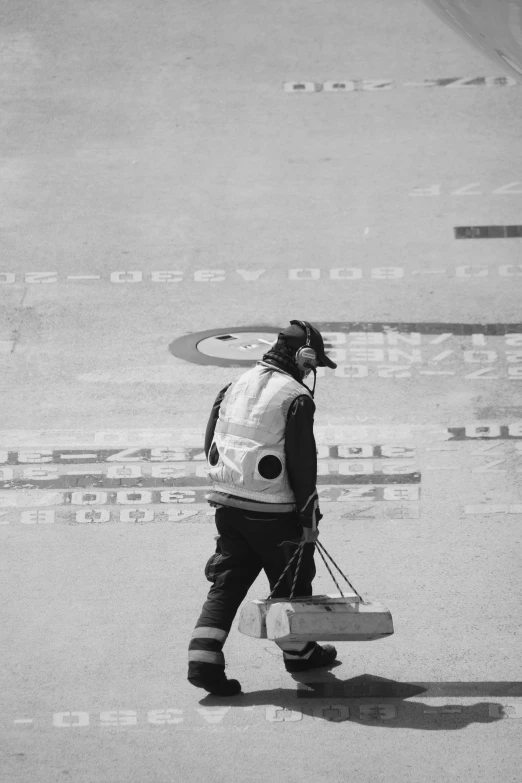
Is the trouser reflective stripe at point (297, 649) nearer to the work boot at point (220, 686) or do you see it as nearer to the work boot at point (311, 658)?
the work boot at point (311, 658)

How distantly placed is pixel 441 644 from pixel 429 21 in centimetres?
1213

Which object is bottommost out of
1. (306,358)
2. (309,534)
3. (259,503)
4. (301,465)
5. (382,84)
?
(382,84)

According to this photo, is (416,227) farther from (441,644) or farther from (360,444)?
(441,644)

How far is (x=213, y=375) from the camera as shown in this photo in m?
10.4

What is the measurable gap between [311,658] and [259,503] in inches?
34.3

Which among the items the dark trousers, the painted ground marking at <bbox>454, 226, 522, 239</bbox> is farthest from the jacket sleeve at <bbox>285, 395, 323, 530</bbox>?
the painted ground marking at <bbox>454, 226, 522, 239</bbox>

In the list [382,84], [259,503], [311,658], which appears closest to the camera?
[259,503]

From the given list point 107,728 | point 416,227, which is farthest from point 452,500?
point 416,227

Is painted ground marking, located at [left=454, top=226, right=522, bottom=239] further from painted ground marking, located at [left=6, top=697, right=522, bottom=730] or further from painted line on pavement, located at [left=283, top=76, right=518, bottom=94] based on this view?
painted ground marking, located at [left=6, top=697, right=522, bottom=730]

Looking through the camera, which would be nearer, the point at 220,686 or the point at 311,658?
the point at 220,686

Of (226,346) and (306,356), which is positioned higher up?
(306,356)

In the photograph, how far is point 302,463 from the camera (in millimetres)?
6484

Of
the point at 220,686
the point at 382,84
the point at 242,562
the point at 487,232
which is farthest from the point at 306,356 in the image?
the point at 382,84

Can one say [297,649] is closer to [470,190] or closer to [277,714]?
[277,714]
